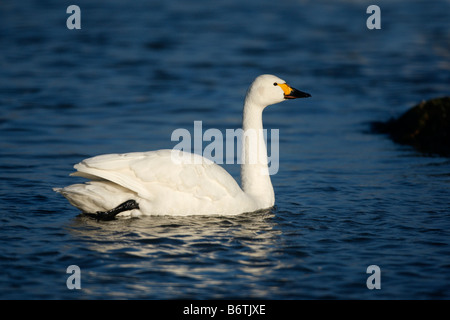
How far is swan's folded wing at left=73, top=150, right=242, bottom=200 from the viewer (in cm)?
824

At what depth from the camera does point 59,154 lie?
12227 millimetres

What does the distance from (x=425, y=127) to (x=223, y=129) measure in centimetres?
400

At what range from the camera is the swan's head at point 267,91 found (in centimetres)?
941

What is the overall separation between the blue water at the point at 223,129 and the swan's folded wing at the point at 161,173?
38 cm

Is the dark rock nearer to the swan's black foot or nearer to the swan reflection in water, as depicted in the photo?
the swan reflection in water

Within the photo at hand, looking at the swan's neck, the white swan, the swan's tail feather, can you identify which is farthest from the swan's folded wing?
the swan's neck

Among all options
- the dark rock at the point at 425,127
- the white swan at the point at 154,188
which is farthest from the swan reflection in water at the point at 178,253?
the dark rock at the point at 425,127

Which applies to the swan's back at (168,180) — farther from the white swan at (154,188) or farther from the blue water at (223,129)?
the blue water at (223,129)

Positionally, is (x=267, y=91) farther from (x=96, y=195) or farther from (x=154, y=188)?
(x=96, y=195)

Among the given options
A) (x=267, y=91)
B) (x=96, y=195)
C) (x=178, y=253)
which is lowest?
(x=178, y=253)

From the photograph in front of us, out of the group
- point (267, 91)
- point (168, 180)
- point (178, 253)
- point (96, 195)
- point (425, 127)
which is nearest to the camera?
point (178, 253)

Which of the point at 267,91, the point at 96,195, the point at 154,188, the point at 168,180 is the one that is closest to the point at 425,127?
the point at 267,91

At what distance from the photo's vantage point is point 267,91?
9.44 m
